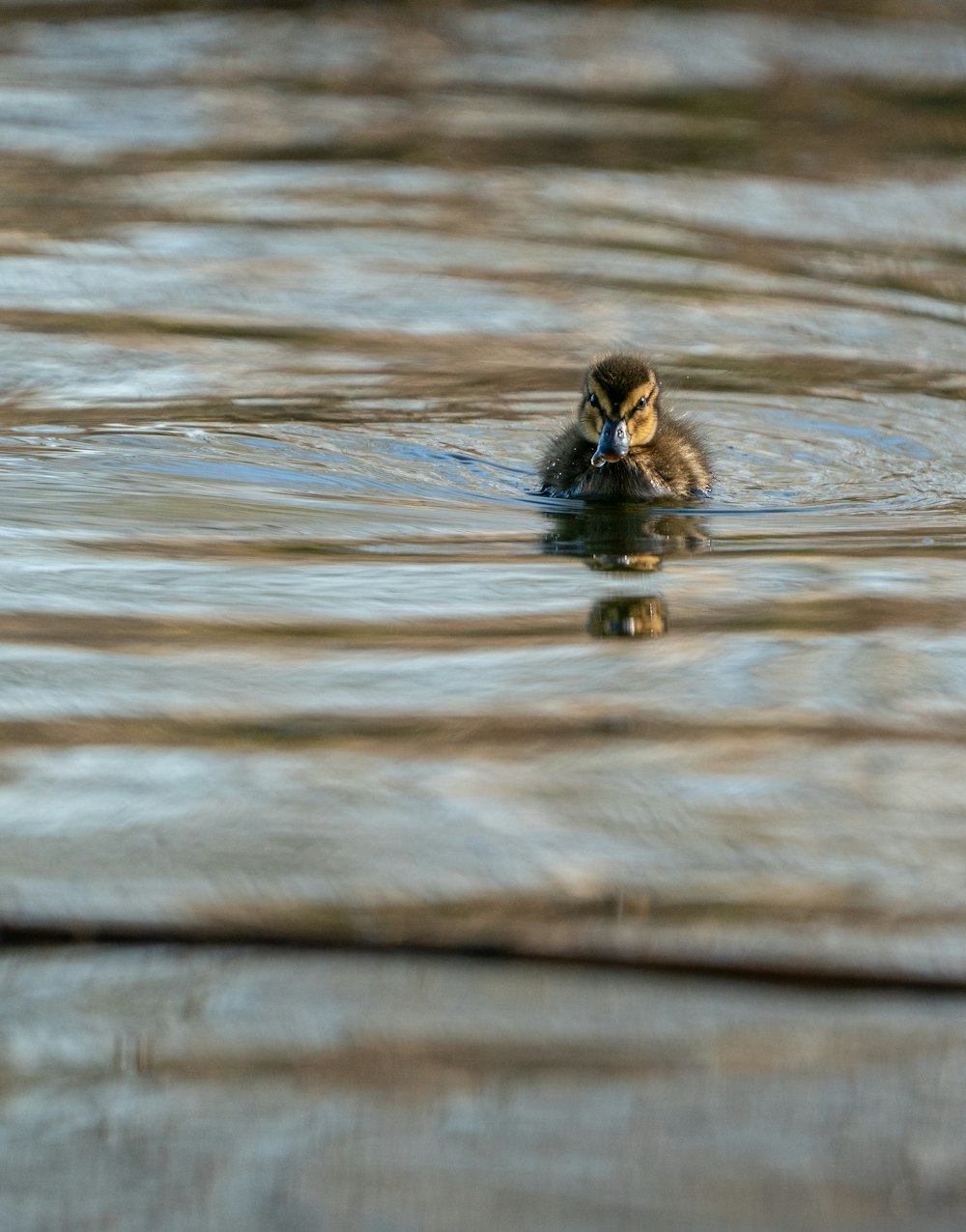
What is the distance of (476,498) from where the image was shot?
456 cm

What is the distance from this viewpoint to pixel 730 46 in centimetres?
1020

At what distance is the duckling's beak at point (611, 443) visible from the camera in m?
4.50

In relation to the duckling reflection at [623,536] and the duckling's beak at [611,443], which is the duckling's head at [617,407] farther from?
the duckling reflection at [623,536]

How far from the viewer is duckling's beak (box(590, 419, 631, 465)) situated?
4504 millimetres

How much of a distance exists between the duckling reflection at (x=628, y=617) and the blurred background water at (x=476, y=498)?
0.05 ft

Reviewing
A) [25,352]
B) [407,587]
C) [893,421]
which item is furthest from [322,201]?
[407,587]

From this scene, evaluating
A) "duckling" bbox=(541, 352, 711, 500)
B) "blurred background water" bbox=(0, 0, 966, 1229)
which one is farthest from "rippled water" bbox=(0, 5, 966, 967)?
"duckling" bbox=(541, 352, 711, 500)

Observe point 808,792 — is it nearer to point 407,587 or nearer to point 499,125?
point 407,587

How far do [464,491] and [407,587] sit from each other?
1.44 meters

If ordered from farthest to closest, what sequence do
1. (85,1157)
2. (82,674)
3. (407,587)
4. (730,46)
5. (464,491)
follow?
1. (730,46)
2. (464,491)
3. (407,587)
4. (82,674)
5. (85,1157)

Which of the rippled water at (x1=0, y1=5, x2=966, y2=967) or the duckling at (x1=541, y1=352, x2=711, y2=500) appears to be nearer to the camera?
the rippled water at (x1=0, y1=5, x2=966, y2=967)

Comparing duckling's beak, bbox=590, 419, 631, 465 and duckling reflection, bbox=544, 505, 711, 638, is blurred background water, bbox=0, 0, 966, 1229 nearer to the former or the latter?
duckling reflection, bbox=544, 505, 711, 638

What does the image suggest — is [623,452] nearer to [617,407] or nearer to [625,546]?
[617,407]

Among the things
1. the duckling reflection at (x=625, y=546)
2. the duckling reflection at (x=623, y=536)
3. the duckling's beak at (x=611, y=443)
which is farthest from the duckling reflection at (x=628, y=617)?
the duckling's beak at (x=611, y=443)
